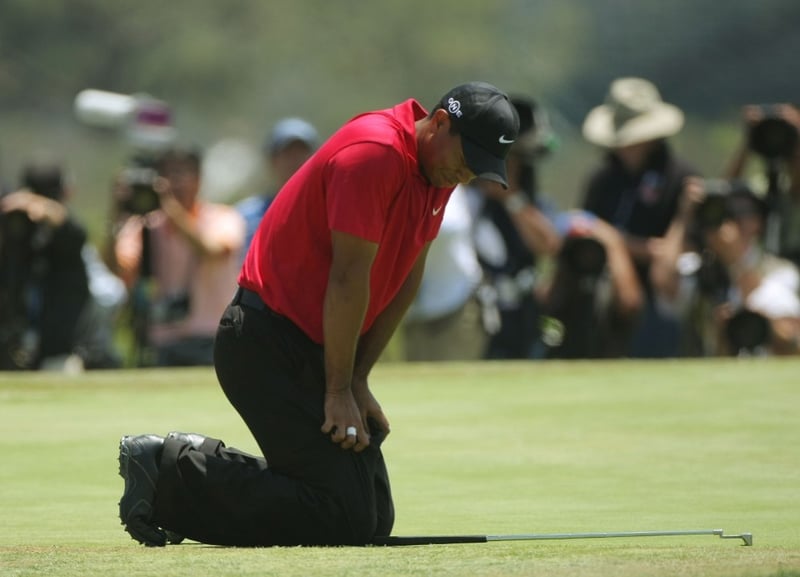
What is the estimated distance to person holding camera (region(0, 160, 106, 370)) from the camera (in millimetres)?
10922

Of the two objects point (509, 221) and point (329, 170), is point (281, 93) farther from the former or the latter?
point (329, 170)

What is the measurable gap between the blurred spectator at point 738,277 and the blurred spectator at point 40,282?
3.63 meters

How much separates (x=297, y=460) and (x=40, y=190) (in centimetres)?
624

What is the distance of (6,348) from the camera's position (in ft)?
36.1

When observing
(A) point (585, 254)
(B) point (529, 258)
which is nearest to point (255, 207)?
(B) point (529, 258)

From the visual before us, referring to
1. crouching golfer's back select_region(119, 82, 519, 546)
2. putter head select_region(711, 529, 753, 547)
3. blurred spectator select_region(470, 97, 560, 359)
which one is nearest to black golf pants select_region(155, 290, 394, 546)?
crouching golfer's back select_region(119, 82, 519, 546)


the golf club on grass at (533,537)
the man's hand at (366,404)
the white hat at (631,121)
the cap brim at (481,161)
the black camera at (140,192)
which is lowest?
the black camera at (140,192)

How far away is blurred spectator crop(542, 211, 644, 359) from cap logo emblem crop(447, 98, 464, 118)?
216 inches

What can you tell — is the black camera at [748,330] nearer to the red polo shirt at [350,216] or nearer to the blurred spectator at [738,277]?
the blurred spectator at [738,277]

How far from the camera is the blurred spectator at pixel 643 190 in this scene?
36.0ft

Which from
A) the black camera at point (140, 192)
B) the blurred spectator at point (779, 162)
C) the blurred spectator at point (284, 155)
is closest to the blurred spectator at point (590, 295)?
the blurred spectator at point (779, 162)

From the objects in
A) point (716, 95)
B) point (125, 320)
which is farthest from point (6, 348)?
point (716, 95)

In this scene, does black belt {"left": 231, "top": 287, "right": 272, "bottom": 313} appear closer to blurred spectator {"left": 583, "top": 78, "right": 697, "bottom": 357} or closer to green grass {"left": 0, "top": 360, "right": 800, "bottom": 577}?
green grass {"left": 0, "top": 360, "right": 800, "bottom": 577}

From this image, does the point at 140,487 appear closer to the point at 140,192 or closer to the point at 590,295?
the point at 140,192
